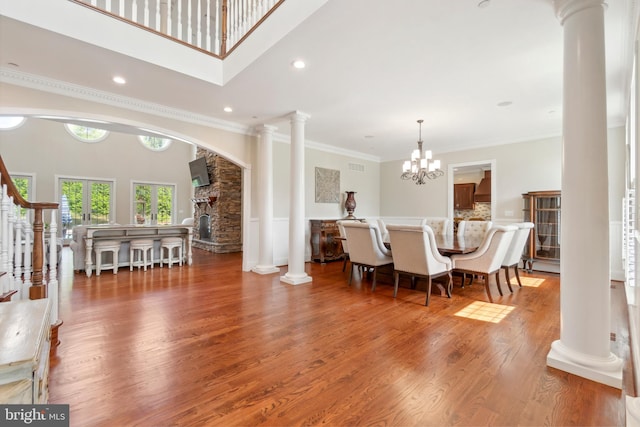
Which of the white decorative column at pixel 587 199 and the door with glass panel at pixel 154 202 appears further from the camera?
the door with glass panel at pixel 154 202

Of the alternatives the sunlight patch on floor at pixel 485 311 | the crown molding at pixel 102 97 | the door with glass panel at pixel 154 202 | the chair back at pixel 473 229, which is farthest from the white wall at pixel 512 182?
the door with glass panel at pixel 154 202

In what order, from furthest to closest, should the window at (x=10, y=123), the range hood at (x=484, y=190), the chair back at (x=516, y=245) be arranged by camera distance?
the range hood at (x=484, y=190) < the window at (x=10, y=123) < the chair back at (x=516, y=245)

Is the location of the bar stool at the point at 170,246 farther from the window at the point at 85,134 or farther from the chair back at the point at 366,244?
the window at the point at 85,134

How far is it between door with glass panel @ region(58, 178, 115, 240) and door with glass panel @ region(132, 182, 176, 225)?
2.42 feet

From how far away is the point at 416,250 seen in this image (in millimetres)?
3543

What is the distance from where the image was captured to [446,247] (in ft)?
13.0

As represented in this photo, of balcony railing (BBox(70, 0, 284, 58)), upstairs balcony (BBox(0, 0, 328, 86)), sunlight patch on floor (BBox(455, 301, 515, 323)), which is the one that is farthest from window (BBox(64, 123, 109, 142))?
sunlight patch on floor (BBox(455, 301, 515, 323))

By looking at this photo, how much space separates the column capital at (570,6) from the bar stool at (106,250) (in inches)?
258

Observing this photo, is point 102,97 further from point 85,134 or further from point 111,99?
point 85,134

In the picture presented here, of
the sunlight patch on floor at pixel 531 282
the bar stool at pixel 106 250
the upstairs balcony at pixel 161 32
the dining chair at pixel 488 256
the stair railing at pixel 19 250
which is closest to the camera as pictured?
the stair railing at pixel 19 250

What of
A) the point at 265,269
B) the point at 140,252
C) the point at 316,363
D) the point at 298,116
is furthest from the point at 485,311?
the point at 140,252

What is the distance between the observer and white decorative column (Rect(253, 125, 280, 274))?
5254mm

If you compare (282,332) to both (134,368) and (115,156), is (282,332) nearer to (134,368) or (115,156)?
(134,368)

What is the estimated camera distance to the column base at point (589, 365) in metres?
1.90
